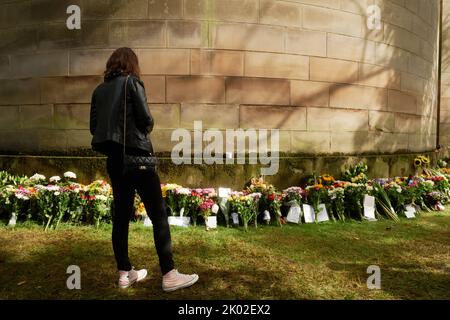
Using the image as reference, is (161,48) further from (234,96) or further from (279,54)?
(279,54)

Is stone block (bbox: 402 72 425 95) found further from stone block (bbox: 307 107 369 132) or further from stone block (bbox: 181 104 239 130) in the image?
stone block (bbox: 181 104 239 130)

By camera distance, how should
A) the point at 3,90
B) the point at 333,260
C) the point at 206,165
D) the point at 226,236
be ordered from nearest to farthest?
the point at 333,260
the point at 226,236
the point at 206,165
the point at 3,90

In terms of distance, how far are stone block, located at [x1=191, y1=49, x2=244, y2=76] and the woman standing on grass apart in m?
2.85

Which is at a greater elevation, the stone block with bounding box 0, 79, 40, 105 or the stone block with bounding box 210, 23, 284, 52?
the stone block with bounding box 210, 23, 284, 52

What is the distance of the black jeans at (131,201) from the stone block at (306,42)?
13.1 feet

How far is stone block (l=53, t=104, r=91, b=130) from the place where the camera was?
5.58 metres

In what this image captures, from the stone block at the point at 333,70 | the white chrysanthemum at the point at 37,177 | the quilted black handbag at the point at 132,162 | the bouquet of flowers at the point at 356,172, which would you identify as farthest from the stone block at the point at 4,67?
the bouquet of flowers at the point at 356,172

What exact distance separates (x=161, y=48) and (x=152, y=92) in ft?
2.34

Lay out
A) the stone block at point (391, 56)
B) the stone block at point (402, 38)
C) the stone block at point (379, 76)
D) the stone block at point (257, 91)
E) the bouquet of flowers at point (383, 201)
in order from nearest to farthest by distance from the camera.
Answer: the bouquet of flowers at point (383, 201)
the stone block at point (257, 91)
the stone block at point (379, 76)
the stone block at point (391, 56)
the stone block at point (402, 38)

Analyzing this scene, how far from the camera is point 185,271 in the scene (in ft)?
10.7

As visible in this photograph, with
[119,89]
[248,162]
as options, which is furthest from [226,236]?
[119,89]

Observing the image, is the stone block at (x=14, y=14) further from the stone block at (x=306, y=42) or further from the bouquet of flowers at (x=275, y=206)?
the bouquet of flowers at (x=275, y=206)

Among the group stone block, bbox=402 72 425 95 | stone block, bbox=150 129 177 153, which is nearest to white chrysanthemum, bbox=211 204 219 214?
stone block, bbox=150 129 177 153

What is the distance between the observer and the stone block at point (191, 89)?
5.47 meters
